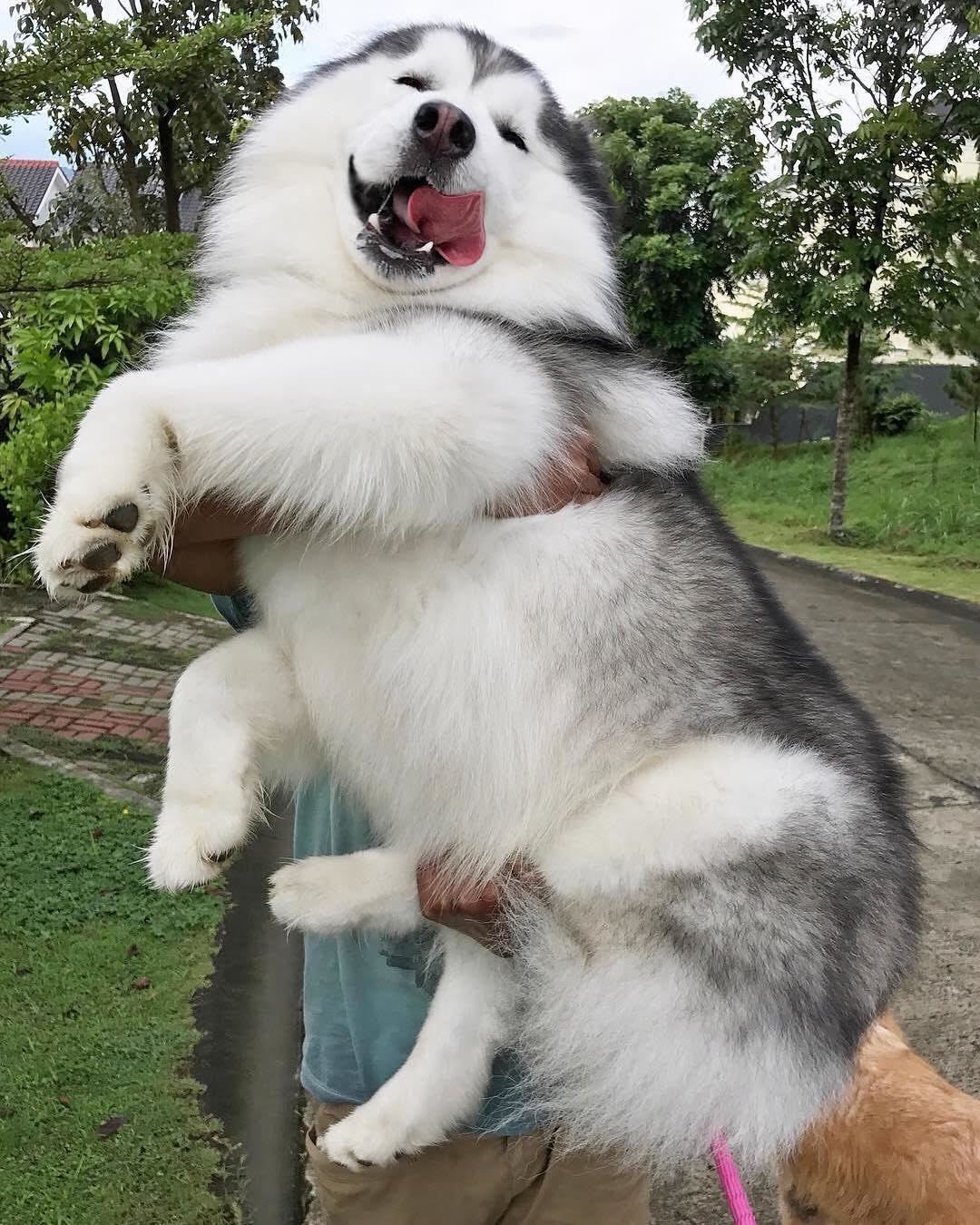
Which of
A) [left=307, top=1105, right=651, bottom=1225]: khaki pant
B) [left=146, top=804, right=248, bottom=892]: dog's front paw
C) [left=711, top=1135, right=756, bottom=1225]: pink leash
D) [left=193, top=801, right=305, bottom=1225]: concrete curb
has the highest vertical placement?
[left=146, top=804, right=248, bottom=892]: dog's front paw

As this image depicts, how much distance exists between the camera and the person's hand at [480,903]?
5.50 feet

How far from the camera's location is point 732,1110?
5.24ft

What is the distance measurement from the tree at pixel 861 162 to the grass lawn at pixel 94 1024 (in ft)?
36.4

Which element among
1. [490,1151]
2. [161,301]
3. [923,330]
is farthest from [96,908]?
[923,330]

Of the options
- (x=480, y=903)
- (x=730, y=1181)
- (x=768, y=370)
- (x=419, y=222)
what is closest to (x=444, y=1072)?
(x=480, y=903)

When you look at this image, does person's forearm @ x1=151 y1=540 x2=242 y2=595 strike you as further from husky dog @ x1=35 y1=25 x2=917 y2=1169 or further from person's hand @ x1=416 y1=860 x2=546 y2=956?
person's hand @ x1=416 y1=860 x2=546 y2=956

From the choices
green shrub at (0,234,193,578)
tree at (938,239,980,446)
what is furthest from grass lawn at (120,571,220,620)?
tree at (938,239,980,446)

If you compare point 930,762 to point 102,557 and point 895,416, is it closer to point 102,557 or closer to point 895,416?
point 102,557

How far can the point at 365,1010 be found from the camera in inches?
74.9

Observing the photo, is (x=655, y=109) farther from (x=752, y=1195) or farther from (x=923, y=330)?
(x=752, y=1195)

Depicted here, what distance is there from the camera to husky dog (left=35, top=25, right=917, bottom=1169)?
154 cm

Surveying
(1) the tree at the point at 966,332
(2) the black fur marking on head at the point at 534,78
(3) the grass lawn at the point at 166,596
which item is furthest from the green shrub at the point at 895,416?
(2) the black fur marking on head at the point at 534,78

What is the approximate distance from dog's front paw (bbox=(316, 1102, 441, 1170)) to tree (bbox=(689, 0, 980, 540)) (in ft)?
41.7

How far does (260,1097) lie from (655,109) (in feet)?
73.4
